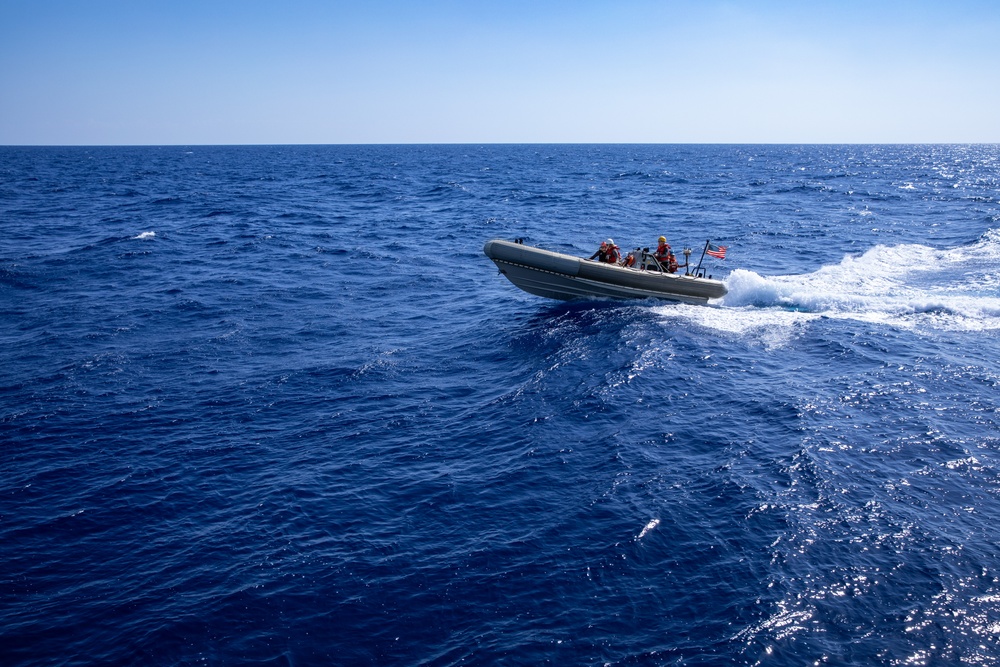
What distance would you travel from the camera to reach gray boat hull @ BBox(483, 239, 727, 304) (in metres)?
26.9

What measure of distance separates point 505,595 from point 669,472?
5.53 metres

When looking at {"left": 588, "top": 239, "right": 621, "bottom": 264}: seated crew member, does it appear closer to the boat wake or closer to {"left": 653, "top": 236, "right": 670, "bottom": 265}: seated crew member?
{"left": 653, "top": 236, "right": 670, "bottom": 265}: seated crew member

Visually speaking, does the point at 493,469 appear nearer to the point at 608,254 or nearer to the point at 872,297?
the point at 608,254

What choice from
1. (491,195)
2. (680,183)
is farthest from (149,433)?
(680,183)

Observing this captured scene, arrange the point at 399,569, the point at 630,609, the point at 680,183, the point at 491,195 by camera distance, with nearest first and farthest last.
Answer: the point at 630,609 → the point at 399,569 → the point at 491,195 → the point at 680,183

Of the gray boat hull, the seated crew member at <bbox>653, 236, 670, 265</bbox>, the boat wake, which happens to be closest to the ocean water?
the boat wake

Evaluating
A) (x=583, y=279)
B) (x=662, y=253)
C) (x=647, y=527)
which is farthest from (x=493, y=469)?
(x=662, y=253)

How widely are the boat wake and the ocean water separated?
7.5 inches

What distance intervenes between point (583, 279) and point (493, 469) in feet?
44.6

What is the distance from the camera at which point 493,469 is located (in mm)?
15328

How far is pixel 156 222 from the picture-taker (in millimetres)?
51000

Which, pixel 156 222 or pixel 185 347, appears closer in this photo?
pixel 185 347

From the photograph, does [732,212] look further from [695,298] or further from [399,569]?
[399,569]

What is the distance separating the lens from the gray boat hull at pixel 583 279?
2689cm
